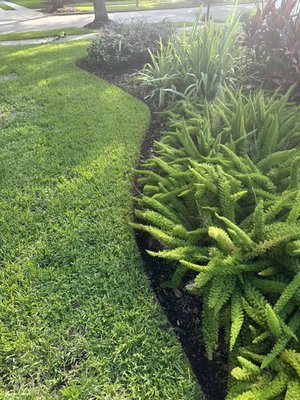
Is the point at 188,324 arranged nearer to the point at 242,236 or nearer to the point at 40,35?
the point at 242,236

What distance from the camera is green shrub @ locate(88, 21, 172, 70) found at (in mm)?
5746

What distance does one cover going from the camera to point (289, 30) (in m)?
3.97

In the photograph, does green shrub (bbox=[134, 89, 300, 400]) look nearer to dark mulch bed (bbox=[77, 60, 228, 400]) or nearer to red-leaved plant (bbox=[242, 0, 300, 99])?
dark mulch bed (bbox=[77, 60, 228, 400])

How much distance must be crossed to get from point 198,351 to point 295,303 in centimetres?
61

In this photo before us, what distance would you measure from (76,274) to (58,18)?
13.6 meters

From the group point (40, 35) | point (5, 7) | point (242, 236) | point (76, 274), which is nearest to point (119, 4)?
point (5, 7)

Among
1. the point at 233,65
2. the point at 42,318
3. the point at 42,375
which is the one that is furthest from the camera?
Result: the point at 233,65

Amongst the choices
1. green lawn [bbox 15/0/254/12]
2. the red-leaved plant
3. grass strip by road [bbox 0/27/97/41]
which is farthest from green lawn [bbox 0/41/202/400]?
green lawn [bbox 15/0/254/12]

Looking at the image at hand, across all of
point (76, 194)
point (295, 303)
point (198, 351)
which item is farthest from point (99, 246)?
point (295, 303)

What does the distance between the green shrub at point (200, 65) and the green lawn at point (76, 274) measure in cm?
56

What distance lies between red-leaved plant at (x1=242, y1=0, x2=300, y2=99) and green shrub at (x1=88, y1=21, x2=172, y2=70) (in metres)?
1.67

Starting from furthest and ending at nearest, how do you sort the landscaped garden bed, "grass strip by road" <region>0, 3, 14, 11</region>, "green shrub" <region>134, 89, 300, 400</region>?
"grass strip by road" <region>0, 3, 14, 11</region> → the landscaped garden bed → "green shrub" <region>134, 89, 300, 400</region>

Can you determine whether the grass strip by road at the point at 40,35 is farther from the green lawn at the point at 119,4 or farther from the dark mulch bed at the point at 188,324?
the dark mulch bed at the point at 188,324

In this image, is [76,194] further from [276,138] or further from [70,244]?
[276,138]
